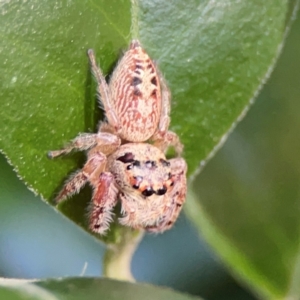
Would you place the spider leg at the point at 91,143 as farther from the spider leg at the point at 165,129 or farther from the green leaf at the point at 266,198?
the green leaf at the point at 266,198

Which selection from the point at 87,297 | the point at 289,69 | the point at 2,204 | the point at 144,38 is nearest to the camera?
the point at 87,297

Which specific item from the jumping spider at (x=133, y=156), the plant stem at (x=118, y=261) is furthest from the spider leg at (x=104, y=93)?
the plant stem at (x=118, y=261)

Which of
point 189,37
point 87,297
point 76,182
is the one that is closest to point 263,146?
point 189,37

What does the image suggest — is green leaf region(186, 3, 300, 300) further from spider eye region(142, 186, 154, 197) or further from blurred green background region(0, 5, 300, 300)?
spider eye region(142, 186, 154, 197)

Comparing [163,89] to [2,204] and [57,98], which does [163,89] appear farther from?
[2,204]

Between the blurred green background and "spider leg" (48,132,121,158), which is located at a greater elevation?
"spider leg" (48,132,121,158)

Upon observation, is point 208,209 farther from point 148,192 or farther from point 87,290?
point 87,290

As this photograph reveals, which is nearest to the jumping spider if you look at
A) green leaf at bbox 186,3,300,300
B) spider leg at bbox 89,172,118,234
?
spider leg at bbox 89,172,118,234
